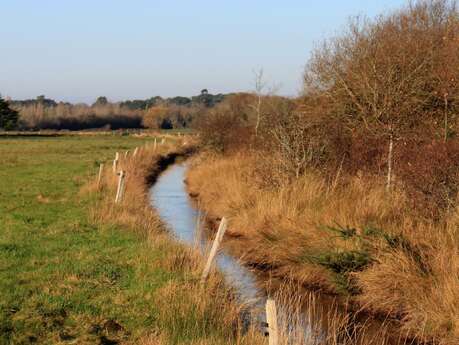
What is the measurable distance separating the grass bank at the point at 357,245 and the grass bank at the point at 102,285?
2196mm

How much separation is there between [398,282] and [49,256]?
233 inches

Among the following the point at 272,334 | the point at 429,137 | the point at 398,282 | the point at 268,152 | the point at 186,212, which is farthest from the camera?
the point at 186,212

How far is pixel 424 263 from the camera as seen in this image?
9078mm

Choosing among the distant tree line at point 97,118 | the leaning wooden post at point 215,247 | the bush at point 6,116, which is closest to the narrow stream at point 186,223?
the leaning wooden post at point 215,247

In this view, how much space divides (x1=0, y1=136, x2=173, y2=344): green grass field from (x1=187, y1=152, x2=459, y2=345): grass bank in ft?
9.38

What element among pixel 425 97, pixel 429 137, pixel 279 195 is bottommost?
pixel 279 195

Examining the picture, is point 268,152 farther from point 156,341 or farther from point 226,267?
point 156,341

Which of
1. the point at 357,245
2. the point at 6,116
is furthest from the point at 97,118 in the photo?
the point at 357,245

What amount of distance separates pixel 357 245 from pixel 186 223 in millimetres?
7482

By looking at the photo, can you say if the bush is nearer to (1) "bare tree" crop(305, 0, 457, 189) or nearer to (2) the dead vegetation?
(2) the dead vegetation

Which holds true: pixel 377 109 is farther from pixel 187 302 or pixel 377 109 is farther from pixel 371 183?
pixel 187 302

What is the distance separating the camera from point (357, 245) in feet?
34.4

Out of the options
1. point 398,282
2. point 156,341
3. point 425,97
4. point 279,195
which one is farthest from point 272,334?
point 425,97

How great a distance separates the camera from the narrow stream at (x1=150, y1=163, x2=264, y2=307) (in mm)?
9930
